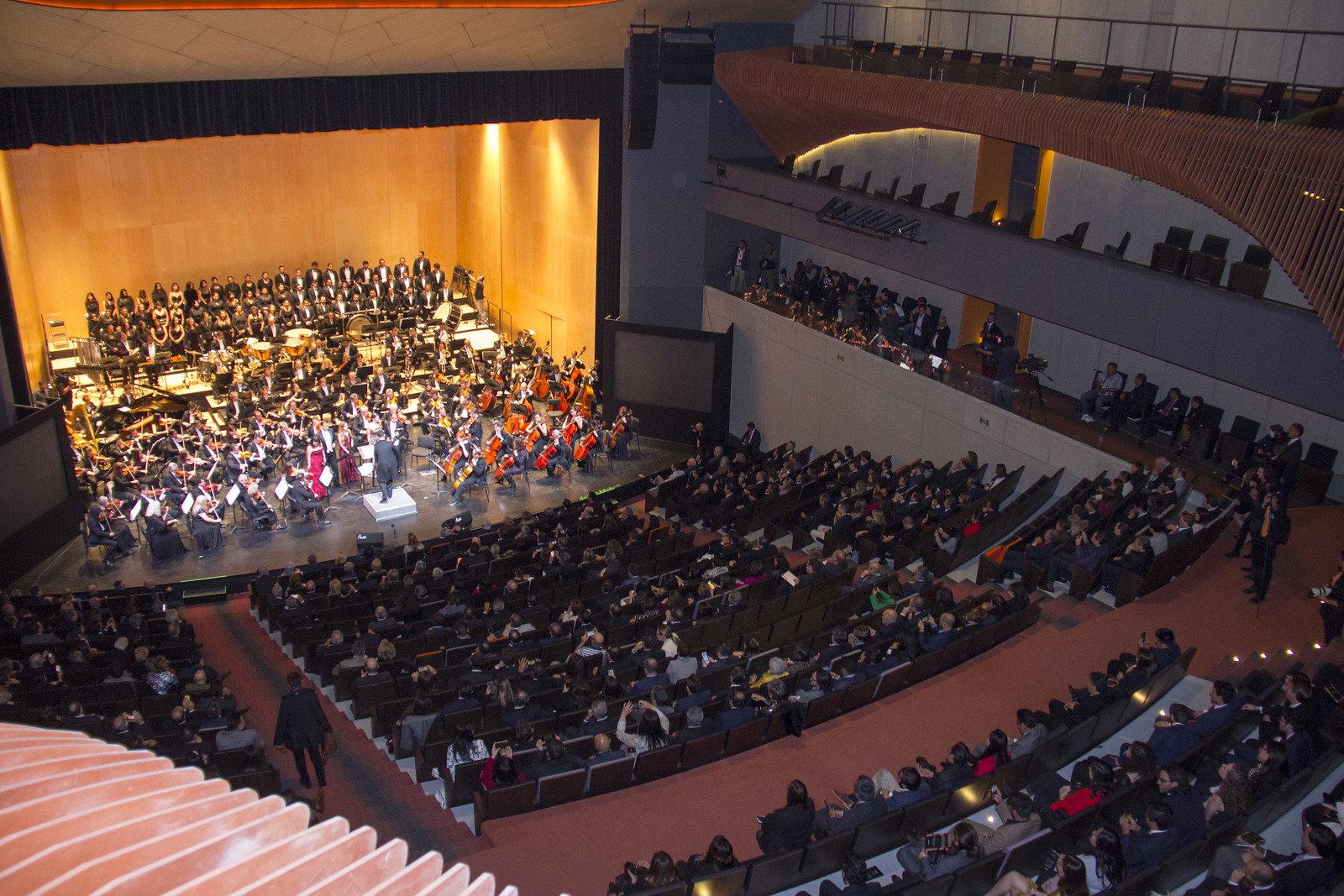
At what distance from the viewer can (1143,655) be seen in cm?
895

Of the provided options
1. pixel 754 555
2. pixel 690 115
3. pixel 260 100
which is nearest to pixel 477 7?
pixel 260 100

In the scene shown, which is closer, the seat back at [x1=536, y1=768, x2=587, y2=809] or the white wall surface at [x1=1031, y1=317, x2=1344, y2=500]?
the seat back at [x1=536, y1=768, x2=587, y2=809]

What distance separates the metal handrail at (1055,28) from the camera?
1165cm

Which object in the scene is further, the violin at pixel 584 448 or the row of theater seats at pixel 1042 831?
the violin at pixel 584 448

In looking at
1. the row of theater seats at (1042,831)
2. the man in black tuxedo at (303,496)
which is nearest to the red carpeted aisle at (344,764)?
the row of theater seats at (1042,831)

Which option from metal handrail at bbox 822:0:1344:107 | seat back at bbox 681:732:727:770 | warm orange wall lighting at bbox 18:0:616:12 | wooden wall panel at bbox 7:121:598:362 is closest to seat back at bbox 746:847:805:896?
seat back at bbox 681:732:727:770

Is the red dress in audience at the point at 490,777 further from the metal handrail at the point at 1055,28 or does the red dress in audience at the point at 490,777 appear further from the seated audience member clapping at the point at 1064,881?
the metal handrail at the point at 1055,28

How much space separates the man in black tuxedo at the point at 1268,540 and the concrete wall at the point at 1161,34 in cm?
540

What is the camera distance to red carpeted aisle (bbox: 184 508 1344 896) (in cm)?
805

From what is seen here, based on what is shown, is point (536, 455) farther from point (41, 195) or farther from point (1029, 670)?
point (41, 195)

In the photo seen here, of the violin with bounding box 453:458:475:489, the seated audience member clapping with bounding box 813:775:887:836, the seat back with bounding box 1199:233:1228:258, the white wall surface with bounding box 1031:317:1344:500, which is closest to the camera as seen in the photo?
the seated audience member clapping with bounding box 813:775:887:836

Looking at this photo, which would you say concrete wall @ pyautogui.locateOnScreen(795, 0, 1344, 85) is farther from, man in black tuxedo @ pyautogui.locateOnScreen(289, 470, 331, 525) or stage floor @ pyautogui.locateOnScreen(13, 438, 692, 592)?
man in black tuxedo @ pyautogui.locateOnScreen(289, 470, 331, 525)

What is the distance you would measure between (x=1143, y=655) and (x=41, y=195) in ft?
75.9

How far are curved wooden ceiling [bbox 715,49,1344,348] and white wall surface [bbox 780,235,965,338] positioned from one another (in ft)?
7.84
